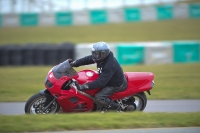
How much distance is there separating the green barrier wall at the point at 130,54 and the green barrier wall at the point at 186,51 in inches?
53.9

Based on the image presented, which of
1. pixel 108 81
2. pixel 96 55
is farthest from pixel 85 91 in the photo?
pixel 96 55

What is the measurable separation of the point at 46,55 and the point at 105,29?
A: 9.15 metres

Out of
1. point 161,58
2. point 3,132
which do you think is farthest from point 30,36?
point 3,132

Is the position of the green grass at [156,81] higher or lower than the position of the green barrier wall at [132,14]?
lower

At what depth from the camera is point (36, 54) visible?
50.3 feet

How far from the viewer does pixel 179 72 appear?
13578mm

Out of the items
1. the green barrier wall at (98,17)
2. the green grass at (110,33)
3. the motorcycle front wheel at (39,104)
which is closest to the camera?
the motorcycle front wheel at (39,104)

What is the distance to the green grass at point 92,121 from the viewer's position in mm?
6011

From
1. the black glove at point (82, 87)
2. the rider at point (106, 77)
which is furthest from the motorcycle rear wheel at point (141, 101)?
the black glove at point (82, 87)

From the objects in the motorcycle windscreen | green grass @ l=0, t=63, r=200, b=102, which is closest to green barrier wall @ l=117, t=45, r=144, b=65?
green grass @ l=0, t=63, r=200, b=102

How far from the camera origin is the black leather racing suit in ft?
23.7

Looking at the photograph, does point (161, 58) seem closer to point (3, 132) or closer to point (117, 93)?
point (117, 93)

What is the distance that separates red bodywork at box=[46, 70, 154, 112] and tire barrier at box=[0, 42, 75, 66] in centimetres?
771

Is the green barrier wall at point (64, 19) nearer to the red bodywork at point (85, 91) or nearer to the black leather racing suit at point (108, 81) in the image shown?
the red bodywork at point (85, 91)
